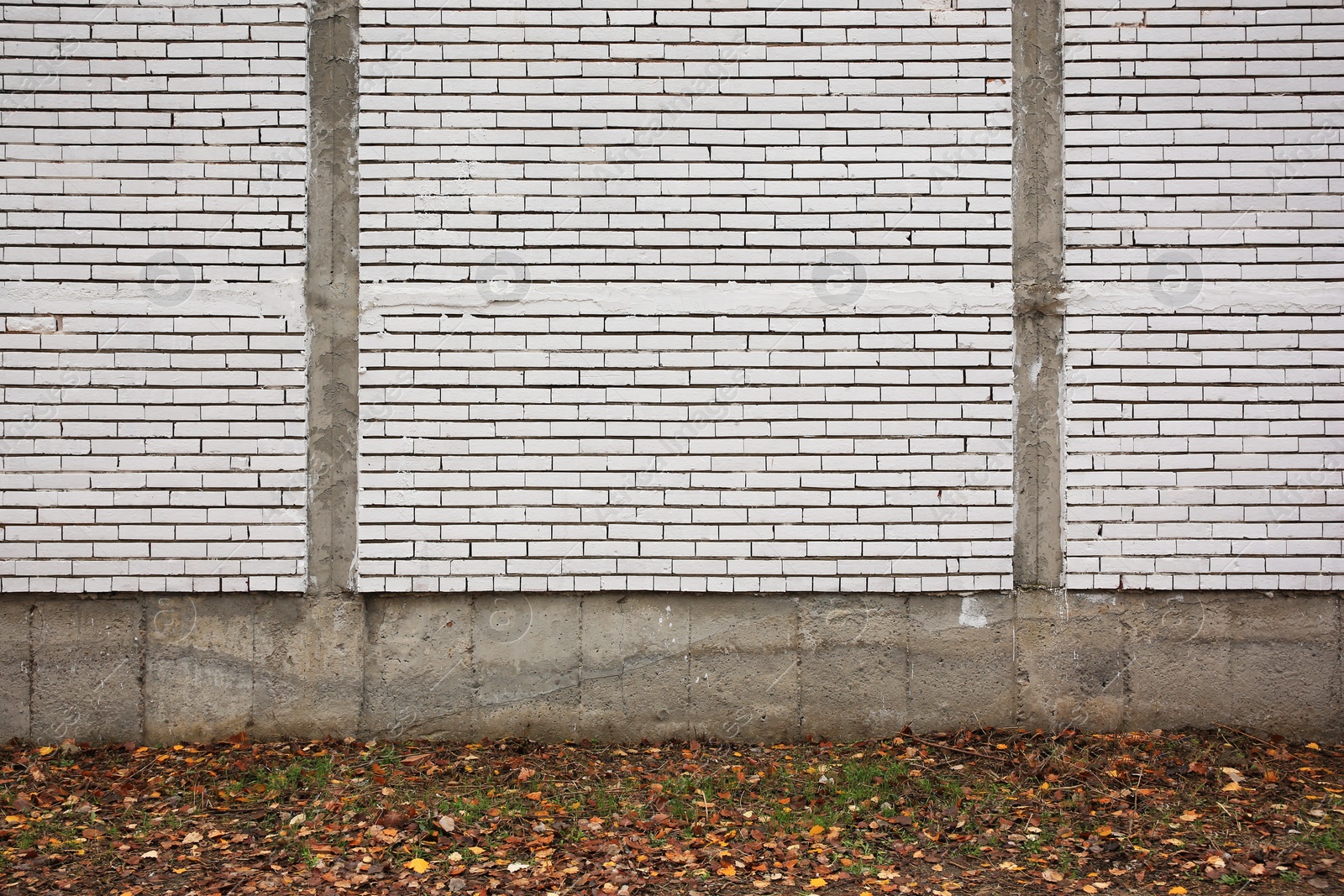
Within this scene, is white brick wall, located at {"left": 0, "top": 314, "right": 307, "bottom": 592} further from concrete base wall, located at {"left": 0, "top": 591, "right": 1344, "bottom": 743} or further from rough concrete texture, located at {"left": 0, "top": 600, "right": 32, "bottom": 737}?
concrete base wall, located at {"left": 0, "top": 591, "right": 1344, "bottom": 743}

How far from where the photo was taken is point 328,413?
5.13 m

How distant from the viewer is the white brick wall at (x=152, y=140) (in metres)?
5.07

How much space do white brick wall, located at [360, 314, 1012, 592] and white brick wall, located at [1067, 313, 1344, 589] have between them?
22.6 inches

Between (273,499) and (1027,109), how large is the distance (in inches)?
192

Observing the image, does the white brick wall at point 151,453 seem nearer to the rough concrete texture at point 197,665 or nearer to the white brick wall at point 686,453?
the rough concrete texture at point 197,665

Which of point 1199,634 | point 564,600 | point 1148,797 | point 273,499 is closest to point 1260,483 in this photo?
point 1199,634

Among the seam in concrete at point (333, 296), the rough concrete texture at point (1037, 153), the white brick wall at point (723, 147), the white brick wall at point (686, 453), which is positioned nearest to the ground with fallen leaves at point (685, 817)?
the white brick wall at point (686, 453)

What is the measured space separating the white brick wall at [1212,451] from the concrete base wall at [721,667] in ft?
0.69

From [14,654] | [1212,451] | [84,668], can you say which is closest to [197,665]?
[84,668]

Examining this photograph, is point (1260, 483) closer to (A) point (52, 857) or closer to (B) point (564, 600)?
(B) point (564, 600)

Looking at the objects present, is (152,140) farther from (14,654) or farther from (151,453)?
(14,654)

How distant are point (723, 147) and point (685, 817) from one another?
3.64 meters

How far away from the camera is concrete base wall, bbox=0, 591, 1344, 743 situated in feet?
16.8

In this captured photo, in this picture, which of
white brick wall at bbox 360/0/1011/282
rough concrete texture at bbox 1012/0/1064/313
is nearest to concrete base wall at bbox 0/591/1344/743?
rough concrete texture at bbox 1012/0/1064/313
